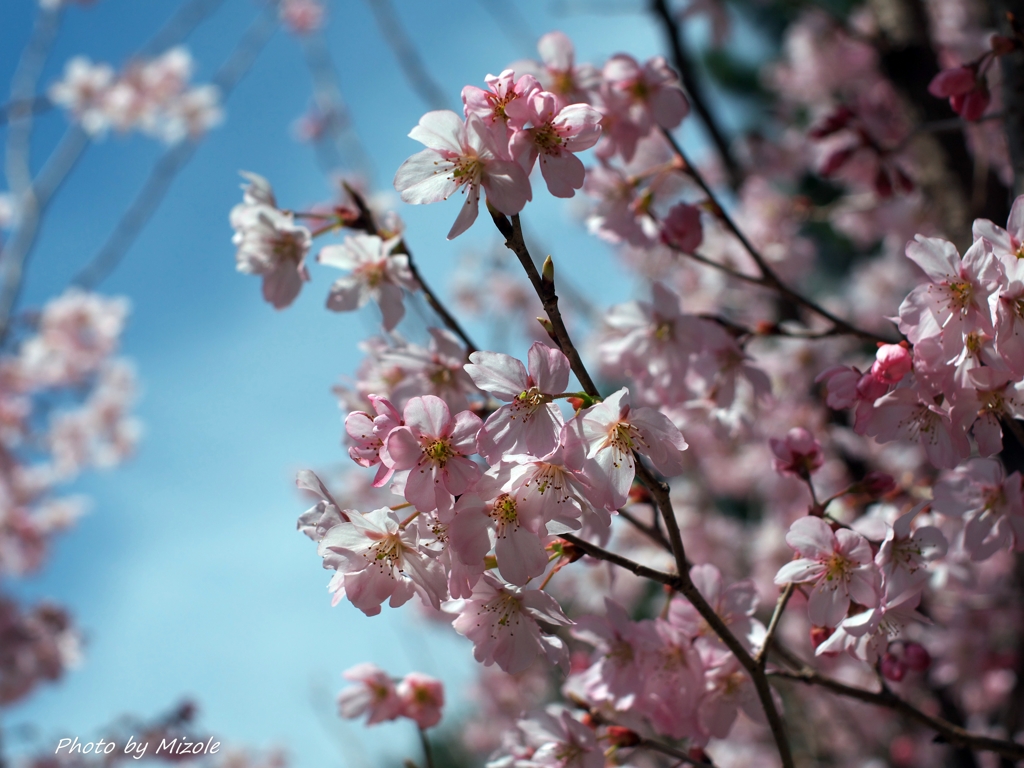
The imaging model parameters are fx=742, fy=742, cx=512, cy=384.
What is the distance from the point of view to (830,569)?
0.90 m

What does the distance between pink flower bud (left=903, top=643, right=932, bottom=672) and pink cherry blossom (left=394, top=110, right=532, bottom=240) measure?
93 cm

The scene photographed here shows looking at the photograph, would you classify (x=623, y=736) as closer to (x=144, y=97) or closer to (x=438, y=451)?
(x=438, y=451)

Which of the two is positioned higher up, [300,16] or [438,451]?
[300,16]

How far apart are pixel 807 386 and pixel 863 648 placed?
1.80 metres

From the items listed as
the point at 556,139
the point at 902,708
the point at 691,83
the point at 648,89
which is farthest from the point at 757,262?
the point at 691,83

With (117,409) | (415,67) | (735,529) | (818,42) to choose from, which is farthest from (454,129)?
(117,409)

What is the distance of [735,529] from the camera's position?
167 inches

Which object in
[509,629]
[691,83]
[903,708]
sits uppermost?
[691,83]

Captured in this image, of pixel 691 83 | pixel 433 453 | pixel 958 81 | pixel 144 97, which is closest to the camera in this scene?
pixel 433 453

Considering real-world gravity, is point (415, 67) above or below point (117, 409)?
below

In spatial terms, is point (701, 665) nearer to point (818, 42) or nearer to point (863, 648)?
point (863, 648)

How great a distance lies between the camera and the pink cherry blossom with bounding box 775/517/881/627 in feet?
2.86

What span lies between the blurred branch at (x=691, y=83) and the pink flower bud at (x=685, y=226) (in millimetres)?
895

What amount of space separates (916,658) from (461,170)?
1002 millimetres
